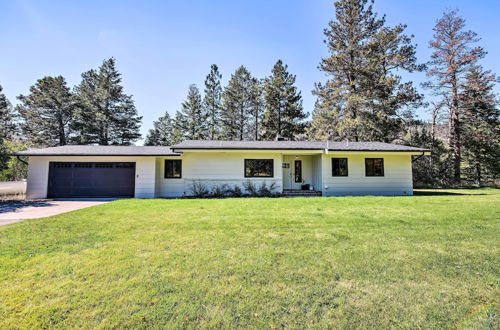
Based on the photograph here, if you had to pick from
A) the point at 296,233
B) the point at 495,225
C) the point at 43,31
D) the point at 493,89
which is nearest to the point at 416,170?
the point at 493,89

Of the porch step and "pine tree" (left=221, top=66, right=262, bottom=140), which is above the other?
"pine tree" (left=221, top=66, right=262, bottom=140)

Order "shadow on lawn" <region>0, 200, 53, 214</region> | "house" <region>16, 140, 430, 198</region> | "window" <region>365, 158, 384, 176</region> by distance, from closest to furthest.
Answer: "shadow on lawn" <region>0, 200, 53, 214</region>, "house" <region>16, 140, 430, 198</region>, "window" <region>365, 158, 384, 176</region>

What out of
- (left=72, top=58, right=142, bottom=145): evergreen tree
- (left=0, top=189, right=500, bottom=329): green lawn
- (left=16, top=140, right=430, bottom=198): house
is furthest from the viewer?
(left=72, top=58, right=142, bottom=145): evergreen tree

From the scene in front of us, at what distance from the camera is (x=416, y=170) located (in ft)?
65.7

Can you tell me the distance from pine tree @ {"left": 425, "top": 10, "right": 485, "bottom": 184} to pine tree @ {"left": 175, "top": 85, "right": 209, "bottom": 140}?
75.9ft

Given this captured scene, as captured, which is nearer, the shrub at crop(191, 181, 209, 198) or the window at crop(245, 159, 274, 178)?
the shrub at crop(191, 181, 209, 198)

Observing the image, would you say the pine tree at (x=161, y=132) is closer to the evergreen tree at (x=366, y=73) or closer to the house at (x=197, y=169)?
the house at (x=197, y=169)

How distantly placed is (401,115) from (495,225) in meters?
17.8

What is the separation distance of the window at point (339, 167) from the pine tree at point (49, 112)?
28.7m

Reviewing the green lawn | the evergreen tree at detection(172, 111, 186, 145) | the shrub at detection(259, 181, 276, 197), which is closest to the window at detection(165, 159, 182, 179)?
the shrub at detection(259, 181, 276, 197)

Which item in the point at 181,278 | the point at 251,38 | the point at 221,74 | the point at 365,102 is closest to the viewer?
the point at 181,278

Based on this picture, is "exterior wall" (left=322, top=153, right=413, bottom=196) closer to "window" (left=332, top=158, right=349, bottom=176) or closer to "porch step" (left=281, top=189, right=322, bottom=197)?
"window" (left=332, top=158, right=349, bottom=176)

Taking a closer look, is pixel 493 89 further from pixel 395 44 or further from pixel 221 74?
pixel 221 74

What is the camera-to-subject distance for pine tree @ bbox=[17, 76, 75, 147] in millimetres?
Answer: 25906
